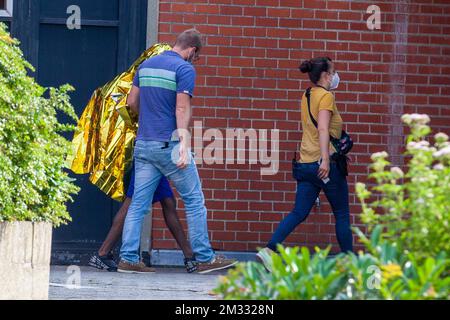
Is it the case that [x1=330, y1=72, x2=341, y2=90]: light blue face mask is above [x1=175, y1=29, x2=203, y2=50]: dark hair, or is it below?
below

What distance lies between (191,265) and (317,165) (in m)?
1.33

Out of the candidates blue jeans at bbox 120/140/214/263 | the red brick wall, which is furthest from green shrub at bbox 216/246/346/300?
the red brick wall

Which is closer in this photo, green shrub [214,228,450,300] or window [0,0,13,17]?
green shrub [214,228,450,300]

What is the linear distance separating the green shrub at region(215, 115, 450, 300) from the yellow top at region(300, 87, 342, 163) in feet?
16.9

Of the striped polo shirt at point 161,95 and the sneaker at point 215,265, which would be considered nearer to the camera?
the striped polo shirt at point 161,95

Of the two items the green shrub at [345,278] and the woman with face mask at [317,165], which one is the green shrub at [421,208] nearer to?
the green shrub at [345,278]

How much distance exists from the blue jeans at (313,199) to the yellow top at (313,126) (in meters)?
0.09

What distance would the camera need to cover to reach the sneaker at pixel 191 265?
8.98 meters

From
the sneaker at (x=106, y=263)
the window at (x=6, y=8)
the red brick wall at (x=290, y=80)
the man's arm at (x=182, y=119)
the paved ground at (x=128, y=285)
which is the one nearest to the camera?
the paved ground at (x=128, y=285)

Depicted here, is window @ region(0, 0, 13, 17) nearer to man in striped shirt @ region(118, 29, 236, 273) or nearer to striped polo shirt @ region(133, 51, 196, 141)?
man in striped shirt @ region(118, 29, 236, 273)

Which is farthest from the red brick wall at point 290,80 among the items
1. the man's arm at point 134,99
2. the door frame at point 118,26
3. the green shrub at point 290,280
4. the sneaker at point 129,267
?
the green shrub at point 290,280

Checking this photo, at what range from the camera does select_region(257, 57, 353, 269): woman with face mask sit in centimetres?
902

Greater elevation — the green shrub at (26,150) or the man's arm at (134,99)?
the man's arm at (134,99)
